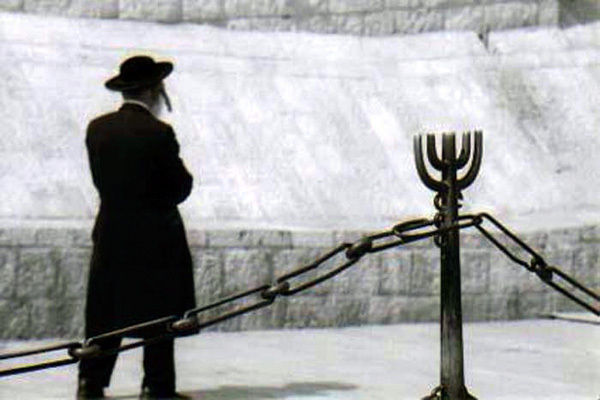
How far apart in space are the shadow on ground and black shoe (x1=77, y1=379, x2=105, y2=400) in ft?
0.45

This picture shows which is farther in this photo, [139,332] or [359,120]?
[359,120]

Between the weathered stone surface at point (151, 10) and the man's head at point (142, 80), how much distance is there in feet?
16.7

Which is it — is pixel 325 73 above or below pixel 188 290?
above

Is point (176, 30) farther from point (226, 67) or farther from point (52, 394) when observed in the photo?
point (52, 394)

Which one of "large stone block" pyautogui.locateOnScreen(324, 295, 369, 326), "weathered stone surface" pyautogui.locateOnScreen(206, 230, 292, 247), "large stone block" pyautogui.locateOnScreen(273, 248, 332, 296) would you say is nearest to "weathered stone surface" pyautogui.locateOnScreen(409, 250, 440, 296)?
"large stone block" pyautogui.locateOnScreen(324, 295, 369, 326)

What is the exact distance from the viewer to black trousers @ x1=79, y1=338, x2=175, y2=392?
28.0 ft

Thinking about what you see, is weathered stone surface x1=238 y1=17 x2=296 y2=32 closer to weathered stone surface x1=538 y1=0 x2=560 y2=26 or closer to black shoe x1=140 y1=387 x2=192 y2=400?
weathered stone surface x1=538 y1=0 x2=560 y2=26

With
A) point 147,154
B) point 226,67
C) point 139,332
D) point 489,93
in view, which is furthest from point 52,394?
point 489,93

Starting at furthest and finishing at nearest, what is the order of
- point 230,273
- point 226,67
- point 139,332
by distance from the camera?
point 226,67
point 230,273
point 139,332

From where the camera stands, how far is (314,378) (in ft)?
31.4

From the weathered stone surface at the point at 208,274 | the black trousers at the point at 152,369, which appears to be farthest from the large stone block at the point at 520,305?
the black trousers at the point at 152,369

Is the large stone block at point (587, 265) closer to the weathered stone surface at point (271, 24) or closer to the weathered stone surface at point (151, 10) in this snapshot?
the weathered stone surface at point (271, 24)

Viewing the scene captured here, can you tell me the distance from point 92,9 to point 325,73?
196cm

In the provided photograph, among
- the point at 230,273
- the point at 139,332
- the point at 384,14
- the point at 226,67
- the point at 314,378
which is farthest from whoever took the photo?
the point at 384,14
